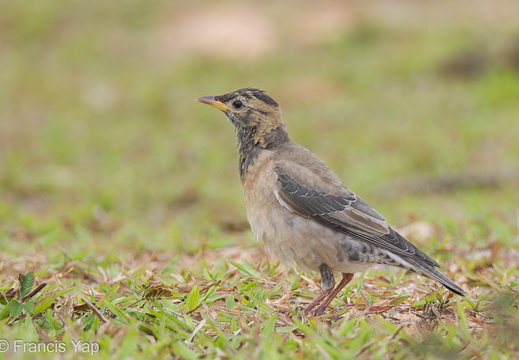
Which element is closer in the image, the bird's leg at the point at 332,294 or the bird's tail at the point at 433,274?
the bird's tail at the point at 433,274

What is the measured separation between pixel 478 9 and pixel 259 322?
1537 cm

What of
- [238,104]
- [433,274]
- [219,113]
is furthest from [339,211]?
[219,113]

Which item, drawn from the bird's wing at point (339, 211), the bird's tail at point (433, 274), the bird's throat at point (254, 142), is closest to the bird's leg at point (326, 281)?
the bird's wing at point (339, 211)

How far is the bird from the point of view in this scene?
4.75 meters

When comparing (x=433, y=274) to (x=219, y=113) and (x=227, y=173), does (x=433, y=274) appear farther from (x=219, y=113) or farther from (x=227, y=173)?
(x=219, y=113)

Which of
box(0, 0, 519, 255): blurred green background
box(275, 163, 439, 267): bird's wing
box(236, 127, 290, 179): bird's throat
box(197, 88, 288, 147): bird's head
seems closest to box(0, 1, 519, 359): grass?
box(0, 0, 519, 255): blurred green background

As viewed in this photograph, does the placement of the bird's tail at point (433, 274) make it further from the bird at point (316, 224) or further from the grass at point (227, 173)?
the grass at point (227, 173)

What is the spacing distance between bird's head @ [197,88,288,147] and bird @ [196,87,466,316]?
0.13 metres

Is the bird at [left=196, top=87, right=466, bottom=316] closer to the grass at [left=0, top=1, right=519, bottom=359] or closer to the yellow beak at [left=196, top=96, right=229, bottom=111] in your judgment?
the grass at [left=0, top=1, right=519, bottom=359]

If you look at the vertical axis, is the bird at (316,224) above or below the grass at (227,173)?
above

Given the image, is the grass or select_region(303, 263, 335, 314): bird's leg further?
select_region(303, 263, 335, 314): bird's leg

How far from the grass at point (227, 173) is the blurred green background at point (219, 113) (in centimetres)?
5

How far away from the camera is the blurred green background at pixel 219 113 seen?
28.2ft

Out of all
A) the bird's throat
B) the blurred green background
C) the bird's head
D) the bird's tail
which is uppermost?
the bird's head
